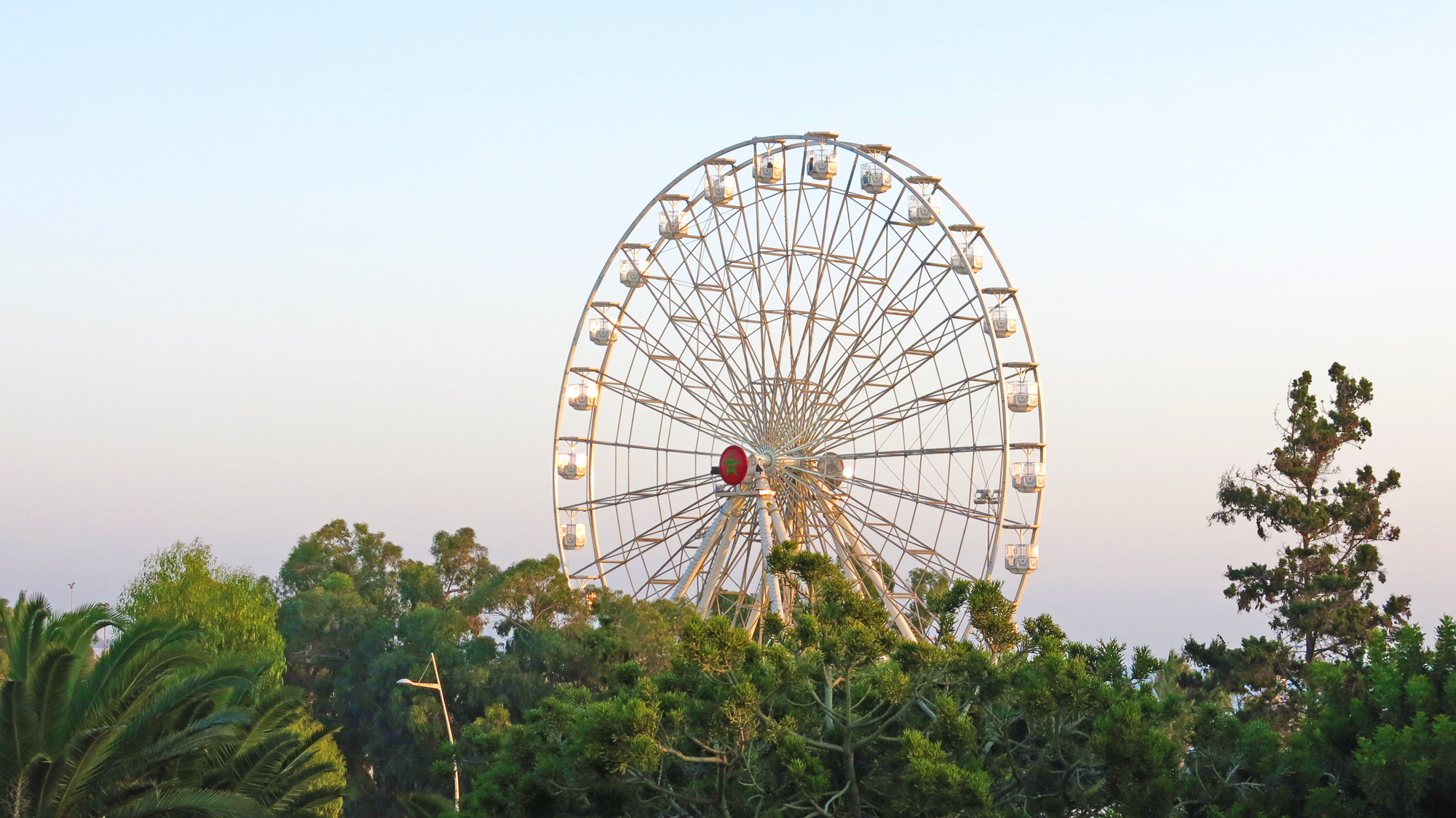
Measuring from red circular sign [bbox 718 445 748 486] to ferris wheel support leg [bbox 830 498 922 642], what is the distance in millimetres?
2509

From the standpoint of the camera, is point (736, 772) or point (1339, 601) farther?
point (1339, 601)

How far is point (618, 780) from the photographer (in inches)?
943

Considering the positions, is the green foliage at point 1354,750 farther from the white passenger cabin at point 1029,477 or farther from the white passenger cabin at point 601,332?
the white passenger cabin at point 601,332

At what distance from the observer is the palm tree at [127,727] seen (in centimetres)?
2233

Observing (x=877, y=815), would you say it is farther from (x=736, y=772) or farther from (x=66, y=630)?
(x=66, y=630)

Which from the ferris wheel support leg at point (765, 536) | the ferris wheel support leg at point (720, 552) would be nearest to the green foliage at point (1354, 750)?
the ferris wheel support leg at point (765, 536)

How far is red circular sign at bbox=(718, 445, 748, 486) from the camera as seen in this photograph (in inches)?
1683

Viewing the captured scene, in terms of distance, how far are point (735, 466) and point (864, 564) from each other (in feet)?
14.1

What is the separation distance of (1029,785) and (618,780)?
5929 millimetres

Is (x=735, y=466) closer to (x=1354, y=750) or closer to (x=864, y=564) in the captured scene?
(x=864, y=564)

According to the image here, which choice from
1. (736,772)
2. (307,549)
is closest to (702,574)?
(736,772)

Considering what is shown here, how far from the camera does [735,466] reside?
4281 cm

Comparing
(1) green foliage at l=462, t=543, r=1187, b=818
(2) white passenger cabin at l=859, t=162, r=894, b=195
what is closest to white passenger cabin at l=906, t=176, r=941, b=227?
(2) white passenger cabin at l=859, t=162, r=894, b=195

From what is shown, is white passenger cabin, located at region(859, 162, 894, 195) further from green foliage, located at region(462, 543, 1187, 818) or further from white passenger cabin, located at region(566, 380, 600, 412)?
green foliage, located at region(462, 543, 1187, 818)
